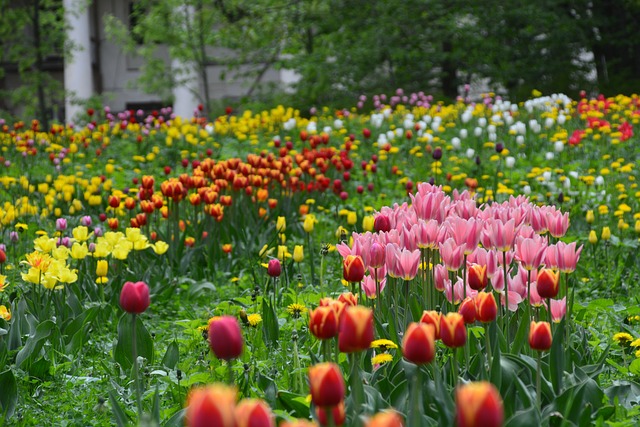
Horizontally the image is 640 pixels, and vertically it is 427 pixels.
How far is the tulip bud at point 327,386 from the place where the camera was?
150 cm

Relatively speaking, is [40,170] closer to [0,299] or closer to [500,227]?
[0,299]

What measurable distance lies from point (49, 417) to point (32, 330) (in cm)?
79

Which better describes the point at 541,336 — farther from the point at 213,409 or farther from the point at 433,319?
the point at 213,409

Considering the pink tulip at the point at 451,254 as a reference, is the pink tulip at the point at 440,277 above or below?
below

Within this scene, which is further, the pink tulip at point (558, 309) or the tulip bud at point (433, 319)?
the pink tulip at point (558, 309)

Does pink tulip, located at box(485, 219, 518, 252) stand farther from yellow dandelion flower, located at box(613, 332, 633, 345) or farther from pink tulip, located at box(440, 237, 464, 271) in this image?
yellow dandelion flower, located at box(613, 332, 633, 345)

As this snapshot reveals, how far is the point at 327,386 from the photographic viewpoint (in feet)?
4.94

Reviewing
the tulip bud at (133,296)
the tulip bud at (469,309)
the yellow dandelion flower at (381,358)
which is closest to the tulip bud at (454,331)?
the tulip bud at (469,309)

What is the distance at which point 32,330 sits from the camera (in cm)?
386

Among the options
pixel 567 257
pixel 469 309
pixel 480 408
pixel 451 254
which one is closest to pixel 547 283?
pixel 469 309

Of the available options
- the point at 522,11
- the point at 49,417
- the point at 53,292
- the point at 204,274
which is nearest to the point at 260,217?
the point at 204,274

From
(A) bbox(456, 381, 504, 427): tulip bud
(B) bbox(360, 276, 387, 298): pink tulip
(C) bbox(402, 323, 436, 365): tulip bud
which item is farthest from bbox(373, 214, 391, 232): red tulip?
(A) bbox(456, 381, 504, 427): tulip bud

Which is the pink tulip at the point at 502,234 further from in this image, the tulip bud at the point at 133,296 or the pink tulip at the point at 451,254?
the tulip bud at the point at 133,296

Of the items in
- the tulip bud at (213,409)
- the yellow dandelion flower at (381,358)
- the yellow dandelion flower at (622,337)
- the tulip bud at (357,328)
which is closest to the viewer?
the tulip bud at (213,409)
